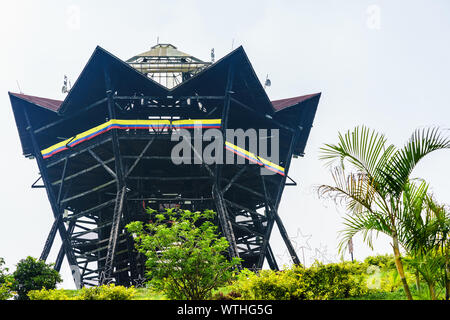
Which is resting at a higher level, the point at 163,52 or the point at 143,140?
the point at 163,52

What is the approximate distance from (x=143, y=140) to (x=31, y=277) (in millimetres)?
12655

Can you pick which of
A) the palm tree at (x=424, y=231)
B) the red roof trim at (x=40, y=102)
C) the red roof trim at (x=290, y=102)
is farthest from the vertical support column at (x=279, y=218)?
the palm tree at (x=424, y=231)

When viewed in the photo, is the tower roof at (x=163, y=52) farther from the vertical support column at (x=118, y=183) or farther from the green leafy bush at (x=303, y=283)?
the green leafy bush at (x=303, y=283)

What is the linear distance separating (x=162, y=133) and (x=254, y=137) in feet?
27.1

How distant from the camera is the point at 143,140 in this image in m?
32.6

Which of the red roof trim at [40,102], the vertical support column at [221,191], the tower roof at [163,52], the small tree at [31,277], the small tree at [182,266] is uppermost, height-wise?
the tower roof at [163,52]

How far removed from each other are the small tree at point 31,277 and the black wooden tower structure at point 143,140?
5.58 metres

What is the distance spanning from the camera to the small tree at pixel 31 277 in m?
22.6

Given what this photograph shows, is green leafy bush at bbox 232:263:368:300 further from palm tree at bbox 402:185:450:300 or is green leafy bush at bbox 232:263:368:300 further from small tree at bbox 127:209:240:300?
palm tree at bbox 402:185:450:300

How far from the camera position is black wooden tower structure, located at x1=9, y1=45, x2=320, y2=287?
3197 centimetres

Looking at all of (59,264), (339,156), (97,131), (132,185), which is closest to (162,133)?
(97,131)

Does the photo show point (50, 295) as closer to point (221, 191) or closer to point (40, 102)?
point (221, 191)

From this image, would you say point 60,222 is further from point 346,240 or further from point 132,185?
point 346,240

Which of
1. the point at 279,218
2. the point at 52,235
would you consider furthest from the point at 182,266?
the point at 279,218
